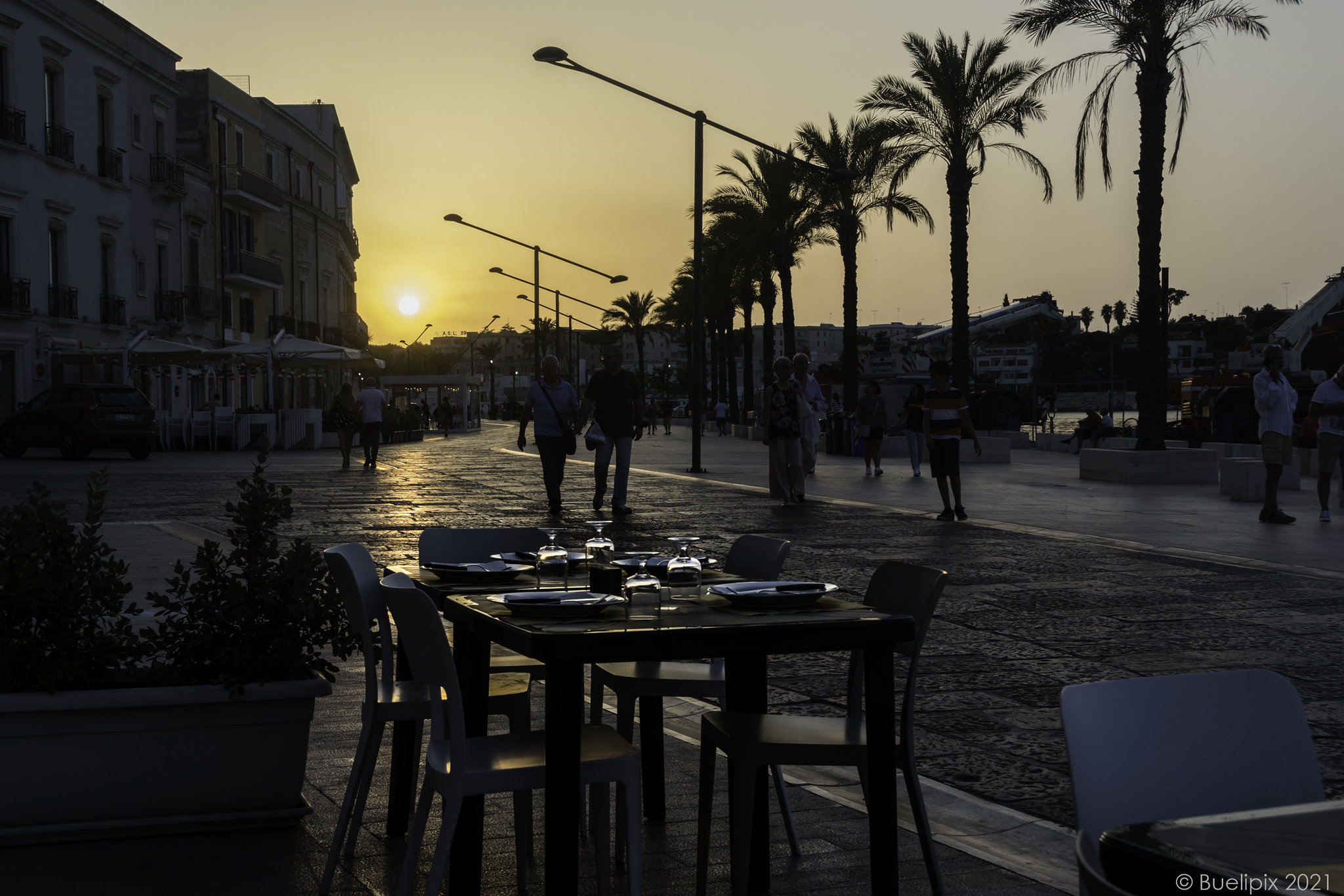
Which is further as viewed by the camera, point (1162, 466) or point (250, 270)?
point (250, 270)

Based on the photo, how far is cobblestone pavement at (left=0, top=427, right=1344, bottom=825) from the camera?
5457 mm

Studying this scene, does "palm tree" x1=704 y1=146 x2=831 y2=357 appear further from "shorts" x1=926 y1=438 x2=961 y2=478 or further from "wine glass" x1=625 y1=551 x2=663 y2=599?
"wine glass" x1=625 y1=551 x2=663 y2=599

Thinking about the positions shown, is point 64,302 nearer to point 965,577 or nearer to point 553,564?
point 965,577

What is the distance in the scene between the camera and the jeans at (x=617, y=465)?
49.5 feet

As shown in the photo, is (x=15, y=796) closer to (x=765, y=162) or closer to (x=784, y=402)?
(x=784, y=402)

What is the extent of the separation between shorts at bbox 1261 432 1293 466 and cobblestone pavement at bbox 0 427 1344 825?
3.14m

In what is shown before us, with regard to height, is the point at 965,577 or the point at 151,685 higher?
the point at 151,685

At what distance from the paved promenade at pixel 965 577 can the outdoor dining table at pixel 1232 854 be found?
Result: 2093 millimetres

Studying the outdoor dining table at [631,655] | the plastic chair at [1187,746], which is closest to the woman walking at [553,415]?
the outdoor dining table at [631,655]

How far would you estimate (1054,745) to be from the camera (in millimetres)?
5258

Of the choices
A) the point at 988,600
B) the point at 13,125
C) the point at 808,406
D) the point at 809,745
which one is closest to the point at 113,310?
the point at 13,125

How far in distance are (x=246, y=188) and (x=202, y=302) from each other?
529 centimetres

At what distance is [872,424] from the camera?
75.9ft

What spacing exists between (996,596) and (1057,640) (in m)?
1.69
